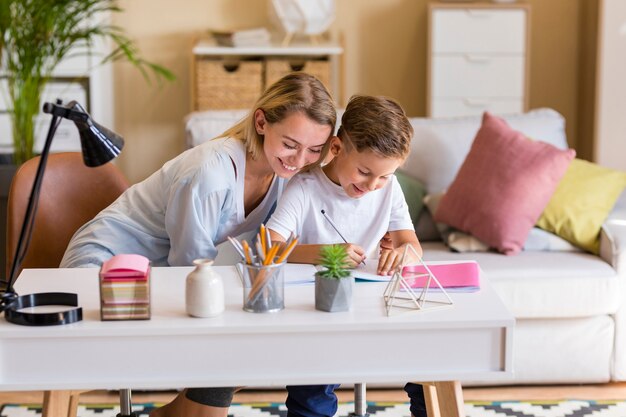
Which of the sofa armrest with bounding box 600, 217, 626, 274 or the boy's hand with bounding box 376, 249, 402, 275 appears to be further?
the sofa armrest with bounding box 600, 217, 626, 274

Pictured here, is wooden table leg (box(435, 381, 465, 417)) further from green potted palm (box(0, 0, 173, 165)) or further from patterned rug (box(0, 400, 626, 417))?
green potted palm (box(0, 0, 173, 165))

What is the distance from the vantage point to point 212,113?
3354 mm

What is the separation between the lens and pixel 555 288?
2838mm

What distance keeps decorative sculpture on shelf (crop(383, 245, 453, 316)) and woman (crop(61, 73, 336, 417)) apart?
1.32 feet

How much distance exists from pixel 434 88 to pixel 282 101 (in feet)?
9.16

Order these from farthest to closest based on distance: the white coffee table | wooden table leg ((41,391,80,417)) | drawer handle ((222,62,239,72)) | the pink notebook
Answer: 1. drawer handle ((222,62,239,72))
2. wooden table leg ((41,391,80,417))
3. the pink notebook
4. the white coffee table

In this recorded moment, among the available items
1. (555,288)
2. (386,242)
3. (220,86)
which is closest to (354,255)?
(386,242)

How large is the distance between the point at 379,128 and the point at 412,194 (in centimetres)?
134

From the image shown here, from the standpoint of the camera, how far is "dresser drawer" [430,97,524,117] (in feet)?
15.5

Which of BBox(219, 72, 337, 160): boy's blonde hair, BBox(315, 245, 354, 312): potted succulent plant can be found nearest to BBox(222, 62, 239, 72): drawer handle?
BBox(219, 72, 337, 160): boy's blonde hair

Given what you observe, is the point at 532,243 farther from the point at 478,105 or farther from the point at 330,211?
the point at 478,105

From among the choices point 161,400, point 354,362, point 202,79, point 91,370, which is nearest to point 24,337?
point 91,370

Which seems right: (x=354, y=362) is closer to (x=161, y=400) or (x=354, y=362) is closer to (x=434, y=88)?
(x=161, y=400)

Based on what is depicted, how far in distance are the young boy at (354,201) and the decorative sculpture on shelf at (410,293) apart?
120 mm
